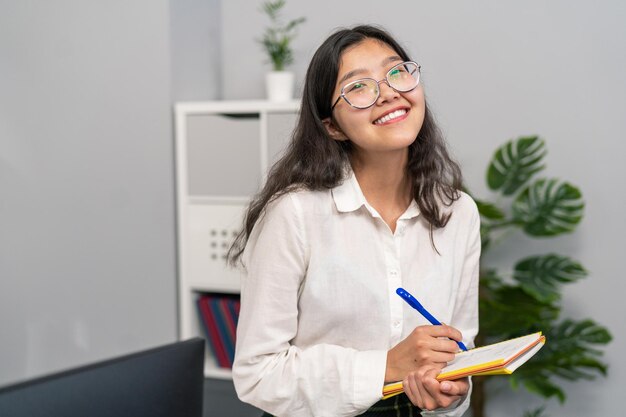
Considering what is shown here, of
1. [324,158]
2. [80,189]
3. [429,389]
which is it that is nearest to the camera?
[429,389]

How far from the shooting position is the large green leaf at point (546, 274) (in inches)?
119

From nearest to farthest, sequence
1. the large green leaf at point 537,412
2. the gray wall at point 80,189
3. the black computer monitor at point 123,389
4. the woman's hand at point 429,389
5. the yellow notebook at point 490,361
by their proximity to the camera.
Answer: the black computer monitor at point 123,389 → the yellow notebook at point 490,361 → the woman's hand at point 429,389 → the large green leaf at point 537,412 → the gray wall at point 80,189

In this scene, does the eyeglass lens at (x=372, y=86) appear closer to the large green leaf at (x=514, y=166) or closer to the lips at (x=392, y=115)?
the lips at (x=392, y=115)

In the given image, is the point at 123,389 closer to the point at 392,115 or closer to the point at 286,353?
the point at 286,353

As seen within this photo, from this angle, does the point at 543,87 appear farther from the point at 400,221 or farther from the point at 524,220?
the point at 400,221

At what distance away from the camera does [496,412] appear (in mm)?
3482

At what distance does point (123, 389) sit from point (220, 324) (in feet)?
8.17

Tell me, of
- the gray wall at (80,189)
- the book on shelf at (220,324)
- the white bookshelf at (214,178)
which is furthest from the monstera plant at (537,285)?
the gray wall at (80,189)

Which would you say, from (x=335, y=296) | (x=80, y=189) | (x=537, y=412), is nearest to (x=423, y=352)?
(x=335, y=296)

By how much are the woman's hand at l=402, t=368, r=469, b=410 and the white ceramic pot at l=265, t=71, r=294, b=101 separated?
2.41m

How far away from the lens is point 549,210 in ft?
10.0

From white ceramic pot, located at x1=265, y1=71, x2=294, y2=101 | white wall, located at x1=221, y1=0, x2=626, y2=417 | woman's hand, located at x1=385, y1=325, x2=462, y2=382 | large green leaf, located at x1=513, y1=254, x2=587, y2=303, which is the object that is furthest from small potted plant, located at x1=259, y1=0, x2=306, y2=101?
woman's hand, located at x1=385, y1=325, x2=462, y2=382

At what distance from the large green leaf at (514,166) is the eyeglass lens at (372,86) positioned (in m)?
1.70

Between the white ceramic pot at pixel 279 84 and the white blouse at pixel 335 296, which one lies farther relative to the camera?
the white ceramic pot at pixel 279 84
